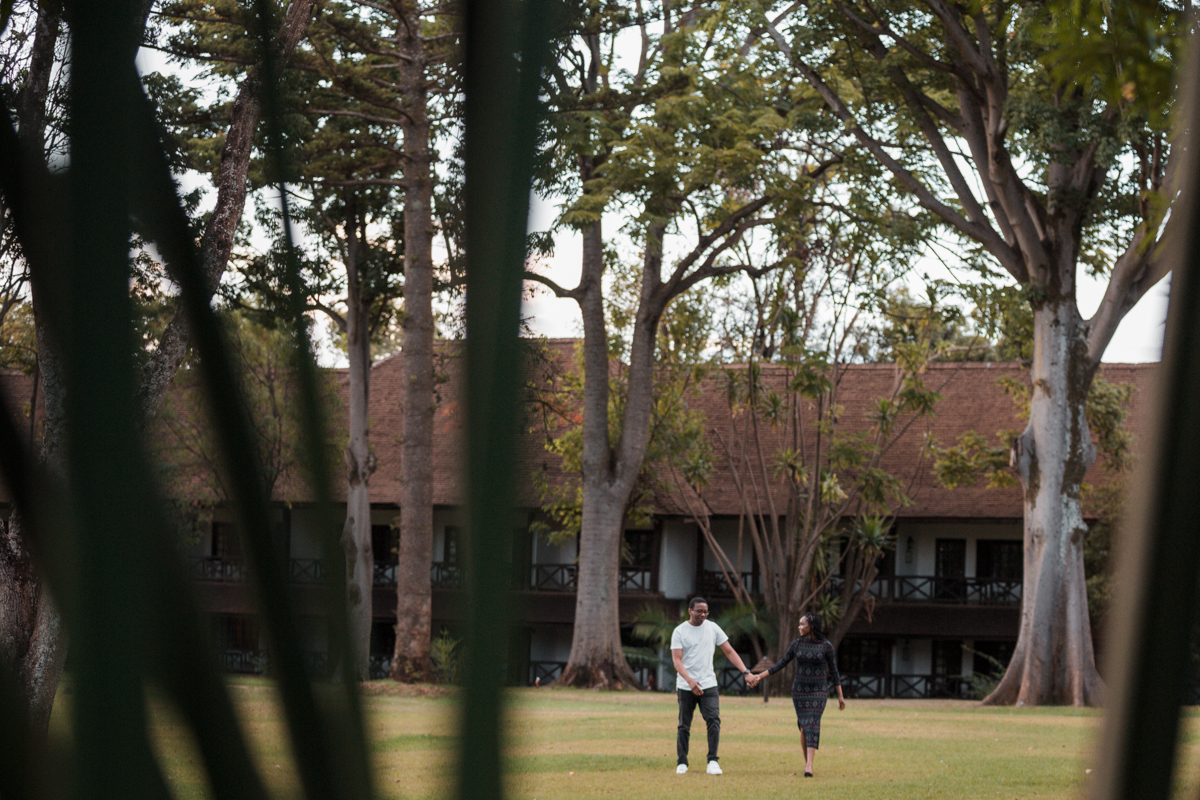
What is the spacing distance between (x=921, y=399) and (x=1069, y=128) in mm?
8570

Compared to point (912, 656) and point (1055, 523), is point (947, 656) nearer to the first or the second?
point (912, 656)

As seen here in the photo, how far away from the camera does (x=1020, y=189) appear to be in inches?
773

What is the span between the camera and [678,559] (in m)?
32.8

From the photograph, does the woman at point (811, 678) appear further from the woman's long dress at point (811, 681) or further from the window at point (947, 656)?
the window at point (947, 656)

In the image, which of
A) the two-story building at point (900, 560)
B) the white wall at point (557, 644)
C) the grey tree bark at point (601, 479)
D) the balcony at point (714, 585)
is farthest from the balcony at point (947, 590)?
the white wall at point (557, 644)

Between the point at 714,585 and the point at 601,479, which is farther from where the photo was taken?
the point at 714,585

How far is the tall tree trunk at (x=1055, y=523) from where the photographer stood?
787 inches

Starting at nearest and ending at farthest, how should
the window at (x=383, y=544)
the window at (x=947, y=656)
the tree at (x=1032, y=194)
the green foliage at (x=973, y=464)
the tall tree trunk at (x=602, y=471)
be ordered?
the tree at (x=1032, y=194) < the tall tree trunk at (x=602, y=471) < the green foliage at (x=973, y=464) < the window at (x=947, y=656) < the window at (x=383, y=544)

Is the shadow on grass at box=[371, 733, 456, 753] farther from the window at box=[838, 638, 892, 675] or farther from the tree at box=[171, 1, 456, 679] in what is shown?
the window at box=[838, 638, 892, 675]

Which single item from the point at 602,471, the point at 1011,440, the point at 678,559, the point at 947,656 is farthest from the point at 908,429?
the point at 602,471

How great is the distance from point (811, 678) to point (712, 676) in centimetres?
93

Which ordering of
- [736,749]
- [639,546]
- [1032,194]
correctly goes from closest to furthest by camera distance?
[736,749], [1032,194], [639,546]

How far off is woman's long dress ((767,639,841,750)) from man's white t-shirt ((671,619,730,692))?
0.72 m

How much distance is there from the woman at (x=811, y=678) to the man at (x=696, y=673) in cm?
53
